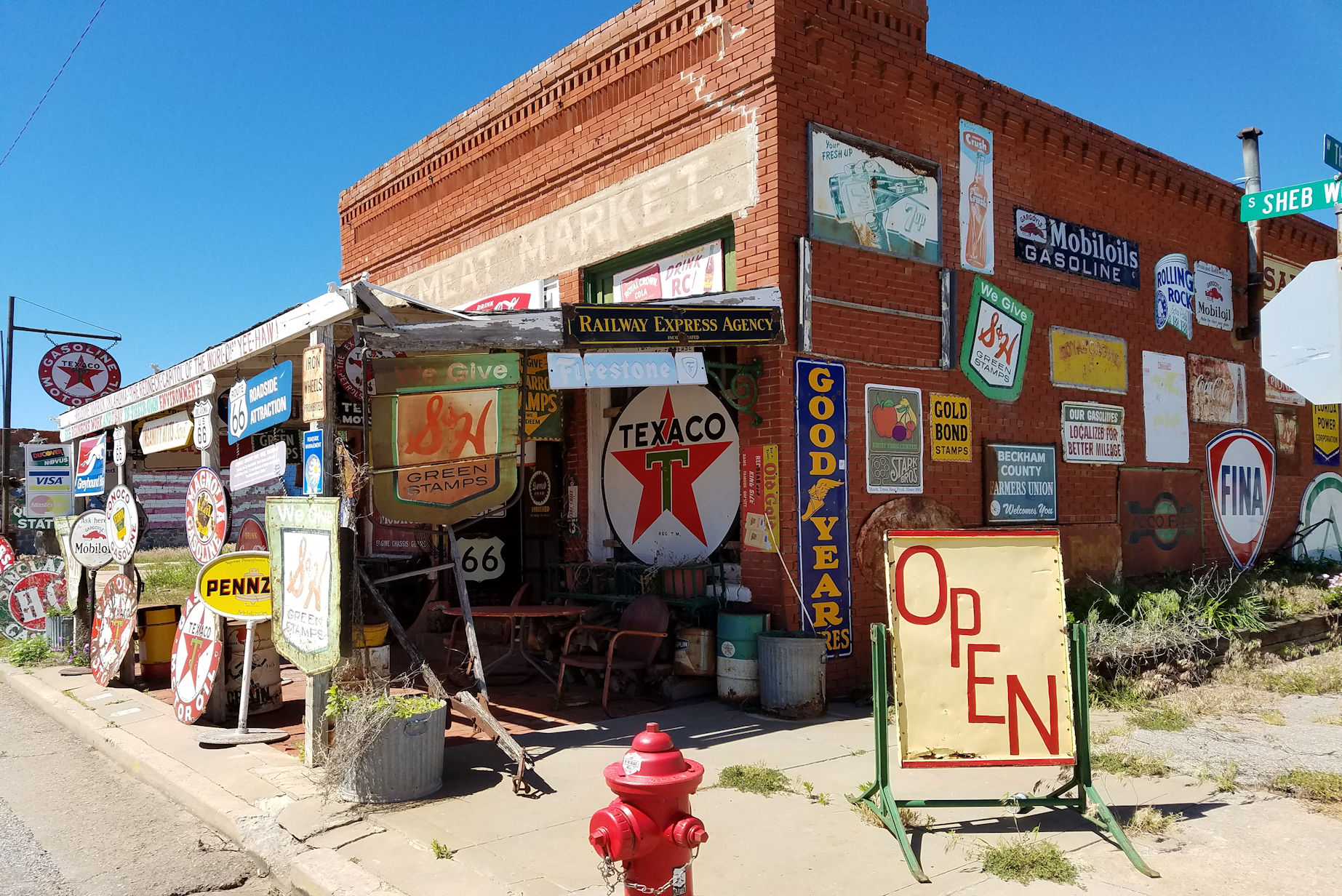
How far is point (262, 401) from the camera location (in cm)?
822

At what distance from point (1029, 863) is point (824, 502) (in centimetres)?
440

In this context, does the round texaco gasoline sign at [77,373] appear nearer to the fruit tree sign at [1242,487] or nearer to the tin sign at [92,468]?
the tin sign at [92,468]

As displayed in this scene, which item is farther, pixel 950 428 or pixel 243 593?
pixel 950 428

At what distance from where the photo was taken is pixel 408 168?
1452 centimetres

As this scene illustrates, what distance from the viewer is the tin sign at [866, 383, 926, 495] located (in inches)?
368

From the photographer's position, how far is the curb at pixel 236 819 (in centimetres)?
490

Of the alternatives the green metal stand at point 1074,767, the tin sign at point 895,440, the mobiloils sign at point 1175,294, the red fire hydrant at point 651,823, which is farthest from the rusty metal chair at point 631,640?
the mobiloils sign at point 1175,294

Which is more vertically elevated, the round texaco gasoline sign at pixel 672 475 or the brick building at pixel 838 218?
the brick building at pixel 838 218

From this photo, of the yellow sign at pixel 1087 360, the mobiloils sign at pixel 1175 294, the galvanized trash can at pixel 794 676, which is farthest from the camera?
the mobiloils sign at pixel 1175 294

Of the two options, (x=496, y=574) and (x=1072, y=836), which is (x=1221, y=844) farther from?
(x=496, y=574)

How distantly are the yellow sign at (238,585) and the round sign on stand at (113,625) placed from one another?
2439 mm

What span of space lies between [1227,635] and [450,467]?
8152mm

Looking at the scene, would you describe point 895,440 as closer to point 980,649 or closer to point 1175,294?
point 980,649

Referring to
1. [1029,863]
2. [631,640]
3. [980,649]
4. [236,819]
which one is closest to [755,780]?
[980,649]
